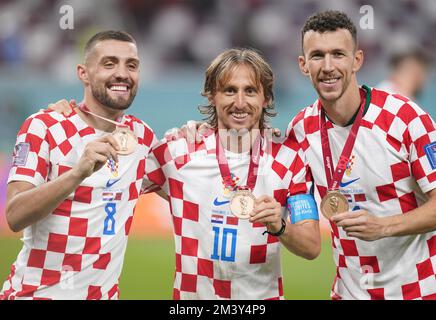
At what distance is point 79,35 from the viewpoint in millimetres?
10469

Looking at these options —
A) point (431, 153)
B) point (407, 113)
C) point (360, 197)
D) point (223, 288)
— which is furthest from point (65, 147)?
point (431, 153)

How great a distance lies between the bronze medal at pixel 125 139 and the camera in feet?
11.2

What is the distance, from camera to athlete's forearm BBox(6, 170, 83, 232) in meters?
3.20

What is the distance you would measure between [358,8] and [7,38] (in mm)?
5742

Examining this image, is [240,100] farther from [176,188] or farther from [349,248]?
[349,248]

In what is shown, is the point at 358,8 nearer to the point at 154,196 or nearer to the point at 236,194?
the point at 154,196

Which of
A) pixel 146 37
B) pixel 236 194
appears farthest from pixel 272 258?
pixel 146 37

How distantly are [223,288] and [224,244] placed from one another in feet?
0.78

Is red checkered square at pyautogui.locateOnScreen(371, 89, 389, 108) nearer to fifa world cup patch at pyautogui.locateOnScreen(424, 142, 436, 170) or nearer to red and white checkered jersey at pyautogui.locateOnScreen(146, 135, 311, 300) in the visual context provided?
fifa world cup patch at pyautogui.locateOnScreen(424, 142, 436, 170)

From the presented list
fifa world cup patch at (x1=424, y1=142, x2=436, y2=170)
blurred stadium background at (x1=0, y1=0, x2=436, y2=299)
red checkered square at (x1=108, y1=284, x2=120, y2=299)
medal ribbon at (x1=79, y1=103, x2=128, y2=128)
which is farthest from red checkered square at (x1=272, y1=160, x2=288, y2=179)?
blurred stadium background at (x1=0, y1=0, x2=436, y2=299)

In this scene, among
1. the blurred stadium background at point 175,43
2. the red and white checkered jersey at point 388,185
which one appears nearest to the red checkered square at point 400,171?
the red and white checkered jersey at point 388,185

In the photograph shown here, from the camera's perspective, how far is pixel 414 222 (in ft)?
11.2

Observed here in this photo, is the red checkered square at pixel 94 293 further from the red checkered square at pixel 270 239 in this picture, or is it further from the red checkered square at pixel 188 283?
the red checkered square at pixel 270 239

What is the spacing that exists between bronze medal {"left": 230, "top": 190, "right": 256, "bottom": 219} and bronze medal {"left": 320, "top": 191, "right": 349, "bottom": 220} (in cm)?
40
